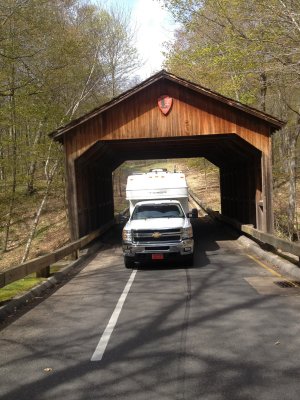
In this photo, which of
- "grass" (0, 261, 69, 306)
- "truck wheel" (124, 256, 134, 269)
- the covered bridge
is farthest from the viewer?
the covered bridge

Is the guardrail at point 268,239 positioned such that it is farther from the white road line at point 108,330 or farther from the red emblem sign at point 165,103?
the red emblem sign at point 165,103

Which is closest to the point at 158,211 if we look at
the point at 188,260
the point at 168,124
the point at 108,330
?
the point at 188,260

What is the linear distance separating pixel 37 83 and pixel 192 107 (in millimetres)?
7404

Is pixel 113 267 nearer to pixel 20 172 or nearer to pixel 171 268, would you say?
pixel 171 268

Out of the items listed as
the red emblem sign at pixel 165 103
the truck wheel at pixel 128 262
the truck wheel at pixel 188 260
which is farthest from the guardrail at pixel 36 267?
the red emblem sign at pixel 165 103

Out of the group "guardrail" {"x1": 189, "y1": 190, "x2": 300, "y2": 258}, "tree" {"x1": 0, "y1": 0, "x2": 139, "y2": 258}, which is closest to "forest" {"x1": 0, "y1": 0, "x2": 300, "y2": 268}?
"tree" {"x1": 0, "y1": 0, "x2": 139, "y2": 258}

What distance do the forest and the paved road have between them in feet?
28.1

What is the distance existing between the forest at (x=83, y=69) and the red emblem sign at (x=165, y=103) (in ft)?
8.12

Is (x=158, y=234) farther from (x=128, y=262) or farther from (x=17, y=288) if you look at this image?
(x=17, y=288)

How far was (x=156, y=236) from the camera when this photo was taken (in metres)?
12.7

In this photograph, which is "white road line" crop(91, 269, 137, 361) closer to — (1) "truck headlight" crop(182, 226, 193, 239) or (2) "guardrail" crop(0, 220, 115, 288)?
(2) "guardrail" crop(0, 220, 115, 288)

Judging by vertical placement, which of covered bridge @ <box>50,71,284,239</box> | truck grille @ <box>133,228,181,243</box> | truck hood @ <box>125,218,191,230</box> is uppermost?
covered bridge @ <box>50,71,284,239</box>

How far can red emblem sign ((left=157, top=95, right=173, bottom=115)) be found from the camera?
17.3m

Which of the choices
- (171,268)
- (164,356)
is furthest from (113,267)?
(164,356)
